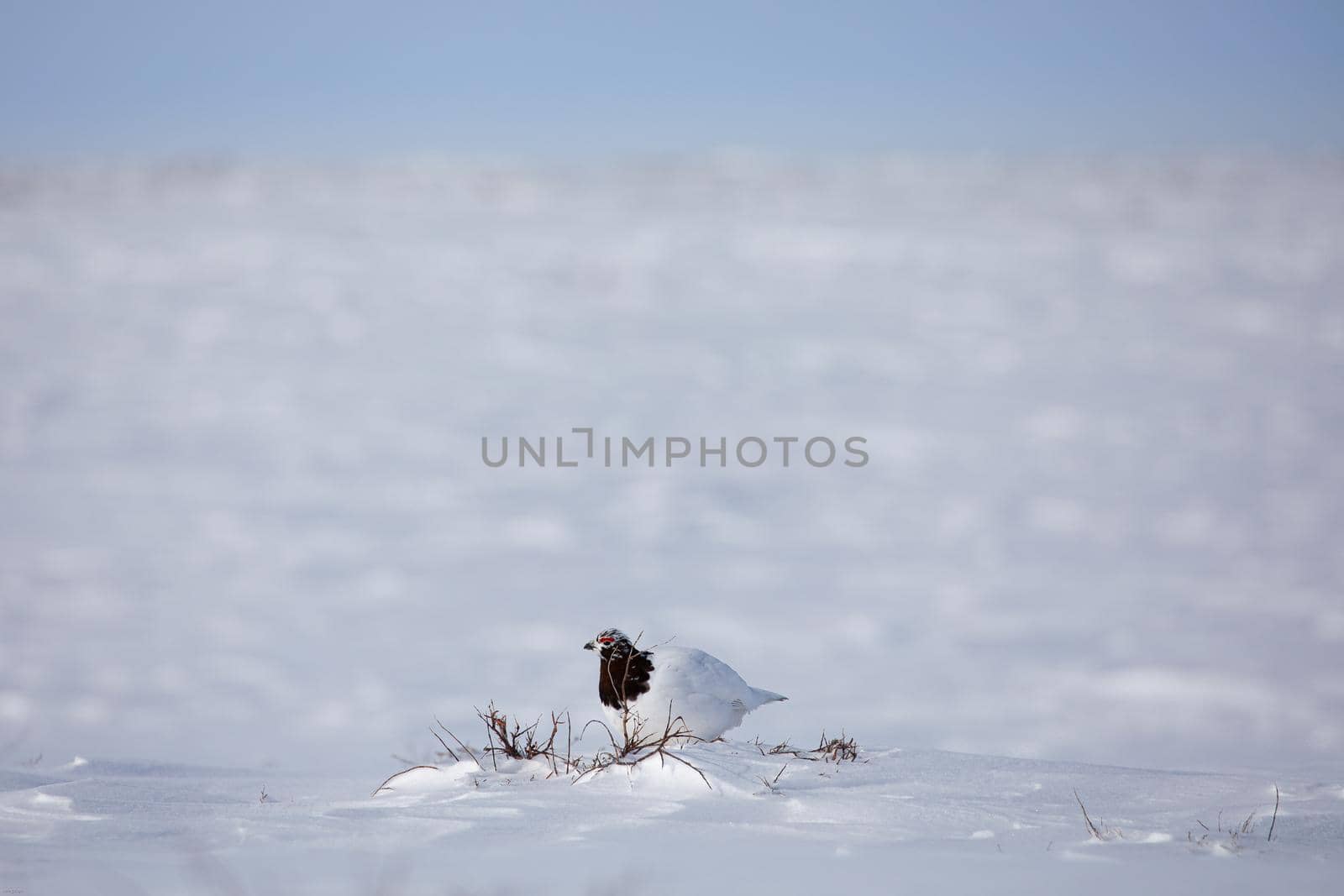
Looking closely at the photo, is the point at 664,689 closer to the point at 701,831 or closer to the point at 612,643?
the point at 612,643

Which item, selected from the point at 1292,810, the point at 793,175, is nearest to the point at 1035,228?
the point at 793,175

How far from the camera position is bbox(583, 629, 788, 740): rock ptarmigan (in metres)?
4.61

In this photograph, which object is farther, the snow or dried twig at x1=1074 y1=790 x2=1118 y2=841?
dried twig at x1=1074 y1=790 x2=1118 y2=841

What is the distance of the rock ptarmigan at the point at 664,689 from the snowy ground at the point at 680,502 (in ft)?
2.19

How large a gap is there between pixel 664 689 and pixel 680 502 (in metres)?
12.4

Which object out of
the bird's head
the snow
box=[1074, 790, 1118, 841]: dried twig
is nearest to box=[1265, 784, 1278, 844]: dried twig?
the snow

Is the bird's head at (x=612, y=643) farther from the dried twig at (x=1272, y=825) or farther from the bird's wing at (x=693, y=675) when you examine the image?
the dried twig at (x=1272, y=825)

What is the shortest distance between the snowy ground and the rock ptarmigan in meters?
0.67

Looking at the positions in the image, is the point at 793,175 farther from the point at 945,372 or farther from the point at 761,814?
the point at 761,814

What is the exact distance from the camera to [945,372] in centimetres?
2080

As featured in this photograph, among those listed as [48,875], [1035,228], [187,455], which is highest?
[1035,228]

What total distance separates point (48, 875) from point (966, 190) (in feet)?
90.0

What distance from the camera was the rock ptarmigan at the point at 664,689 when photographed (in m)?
4.61

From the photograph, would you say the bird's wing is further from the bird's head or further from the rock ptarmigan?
the bird's head
